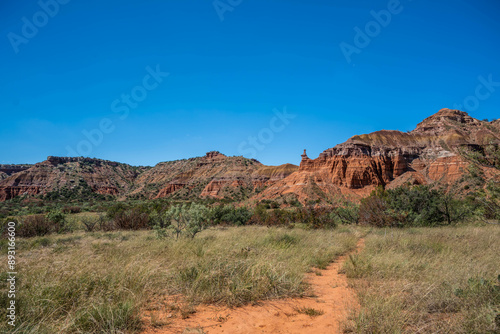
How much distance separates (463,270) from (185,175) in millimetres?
95240

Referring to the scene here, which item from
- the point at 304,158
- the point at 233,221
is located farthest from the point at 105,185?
the point at 233,221

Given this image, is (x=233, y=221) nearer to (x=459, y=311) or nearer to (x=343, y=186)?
(x=459, y=311)

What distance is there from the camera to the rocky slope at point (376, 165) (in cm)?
5659

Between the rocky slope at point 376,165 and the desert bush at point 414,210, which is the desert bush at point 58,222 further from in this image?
the rocky slope at point 376,165

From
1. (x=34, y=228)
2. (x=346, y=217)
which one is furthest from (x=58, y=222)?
(x=346, y=217)

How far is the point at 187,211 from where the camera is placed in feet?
38.3

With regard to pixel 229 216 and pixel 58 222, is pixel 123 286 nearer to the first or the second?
pixel 58 222

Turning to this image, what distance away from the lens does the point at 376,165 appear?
211 ft

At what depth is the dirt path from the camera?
129 inches

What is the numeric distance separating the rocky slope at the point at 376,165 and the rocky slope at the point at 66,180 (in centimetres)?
6647

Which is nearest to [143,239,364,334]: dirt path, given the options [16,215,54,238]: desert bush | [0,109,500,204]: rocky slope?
[16,215,54,238]: desert bush

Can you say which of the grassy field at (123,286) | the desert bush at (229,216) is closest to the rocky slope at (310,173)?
the desert bush at (229,216)

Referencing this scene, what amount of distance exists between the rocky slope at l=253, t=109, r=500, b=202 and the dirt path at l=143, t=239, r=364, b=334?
163 ft

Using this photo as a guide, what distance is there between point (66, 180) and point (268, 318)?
109244 millimetres
